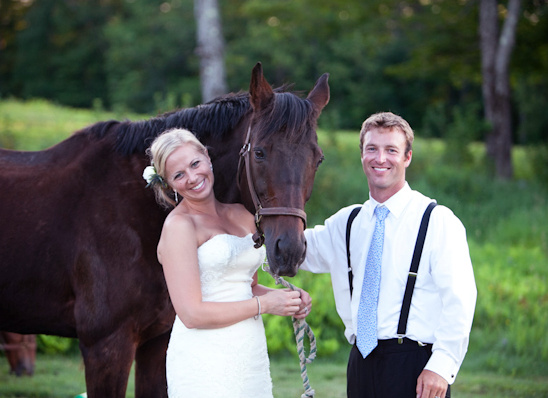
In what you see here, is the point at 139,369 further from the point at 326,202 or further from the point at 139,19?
the point at 139,19

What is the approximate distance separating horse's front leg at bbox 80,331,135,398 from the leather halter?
0.97 m

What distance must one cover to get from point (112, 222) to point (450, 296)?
5.90 ft

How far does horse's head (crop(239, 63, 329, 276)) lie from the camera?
2518mm

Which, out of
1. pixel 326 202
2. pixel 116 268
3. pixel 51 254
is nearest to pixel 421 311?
pixel 116 268

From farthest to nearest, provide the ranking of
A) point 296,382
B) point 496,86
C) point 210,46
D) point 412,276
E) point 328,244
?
point 496,86 < point 210,46 < point 296,382 < point 328,244 < point 412,276

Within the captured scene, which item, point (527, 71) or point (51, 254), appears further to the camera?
point (527, 71)

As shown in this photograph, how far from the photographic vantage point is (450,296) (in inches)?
97.4

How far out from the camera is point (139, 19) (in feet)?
105

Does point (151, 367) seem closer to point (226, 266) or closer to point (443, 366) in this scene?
point (226, 266)

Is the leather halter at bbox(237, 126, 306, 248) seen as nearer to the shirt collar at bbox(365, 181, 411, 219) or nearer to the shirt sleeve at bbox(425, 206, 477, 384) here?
the shirt collar at bbox(365, 181, 411, 219)

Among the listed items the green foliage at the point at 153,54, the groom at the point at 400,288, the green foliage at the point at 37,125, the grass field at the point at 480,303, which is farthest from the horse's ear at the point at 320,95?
the green foliage at the point at 153,54

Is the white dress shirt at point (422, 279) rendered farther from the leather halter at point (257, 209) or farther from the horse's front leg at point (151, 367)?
the horse's front leg at point (151, 367)

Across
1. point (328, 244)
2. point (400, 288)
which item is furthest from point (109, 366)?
point (400, 288)

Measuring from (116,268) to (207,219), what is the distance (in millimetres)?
716
